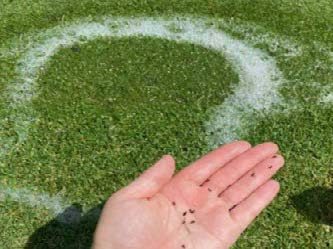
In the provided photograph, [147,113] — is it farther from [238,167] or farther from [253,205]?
[253,205]

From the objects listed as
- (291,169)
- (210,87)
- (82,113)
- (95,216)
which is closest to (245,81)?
(210,87)

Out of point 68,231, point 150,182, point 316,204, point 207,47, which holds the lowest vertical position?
point 68,231

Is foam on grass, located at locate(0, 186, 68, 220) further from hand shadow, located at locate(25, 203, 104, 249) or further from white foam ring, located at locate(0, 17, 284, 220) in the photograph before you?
white foam ring, located at locate(0, 17, 284, 220)

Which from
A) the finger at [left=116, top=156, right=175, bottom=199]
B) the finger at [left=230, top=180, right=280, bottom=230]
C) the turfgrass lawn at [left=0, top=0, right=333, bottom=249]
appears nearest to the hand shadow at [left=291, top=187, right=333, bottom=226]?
the turfgrass lawn at [left=0, top=0, right=333, bottom=249]

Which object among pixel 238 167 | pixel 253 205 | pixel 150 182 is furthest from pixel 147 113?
pixel 253 205

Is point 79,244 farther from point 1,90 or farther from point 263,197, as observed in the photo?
point 1,90
